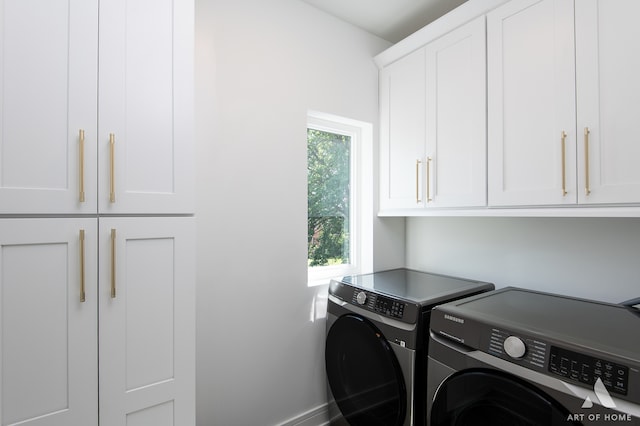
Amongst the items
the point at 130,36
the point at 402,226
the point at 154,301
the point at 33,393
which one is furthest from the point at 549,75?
the point at 33,393

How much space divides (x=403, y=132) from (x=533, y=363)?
55.6 inches

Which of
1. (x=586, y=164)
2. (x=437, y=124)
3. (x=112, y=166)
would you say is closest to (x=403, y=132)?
(x=437, y=124)

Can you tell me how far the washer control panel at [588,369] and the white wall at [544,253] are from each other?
2.60ft

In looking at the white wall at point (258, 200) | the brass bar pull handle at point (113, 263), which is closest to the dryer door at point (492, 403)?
the white wall at point (258, 200)

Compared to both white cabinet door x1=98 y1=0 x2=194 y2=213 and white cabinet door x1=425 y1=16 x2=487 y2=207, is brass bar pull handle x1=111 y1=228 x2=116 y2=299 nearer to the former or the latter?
white cabinet door x1=98 y1=0 x2=194 y2=213

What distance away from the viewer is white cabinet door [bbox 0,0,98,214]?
86 cm

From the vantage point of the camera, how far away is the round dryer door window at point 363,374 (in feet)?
4.71

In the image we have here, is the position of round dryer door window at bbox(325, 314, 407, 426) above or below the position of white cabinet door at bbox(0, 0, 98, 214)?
below

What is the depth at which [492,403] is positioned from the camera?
1065mm

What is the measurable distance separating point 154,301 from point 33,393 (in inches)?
14.7

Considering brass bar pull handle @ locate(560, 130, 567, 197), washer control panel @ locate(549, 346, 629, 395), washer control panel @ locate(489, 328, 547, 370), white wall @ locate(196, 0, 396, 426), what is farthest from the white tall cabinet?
brass bar pull handle @ locate(560, 130, 567, 197)

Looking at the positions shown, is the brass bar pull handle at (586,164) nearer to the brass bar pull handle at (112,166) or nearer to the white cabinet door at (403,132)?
the white cabinet door at (403,132)

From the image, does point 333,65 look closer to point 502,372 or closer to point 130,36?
point 130,36

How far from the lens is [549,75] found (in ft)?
4.33
